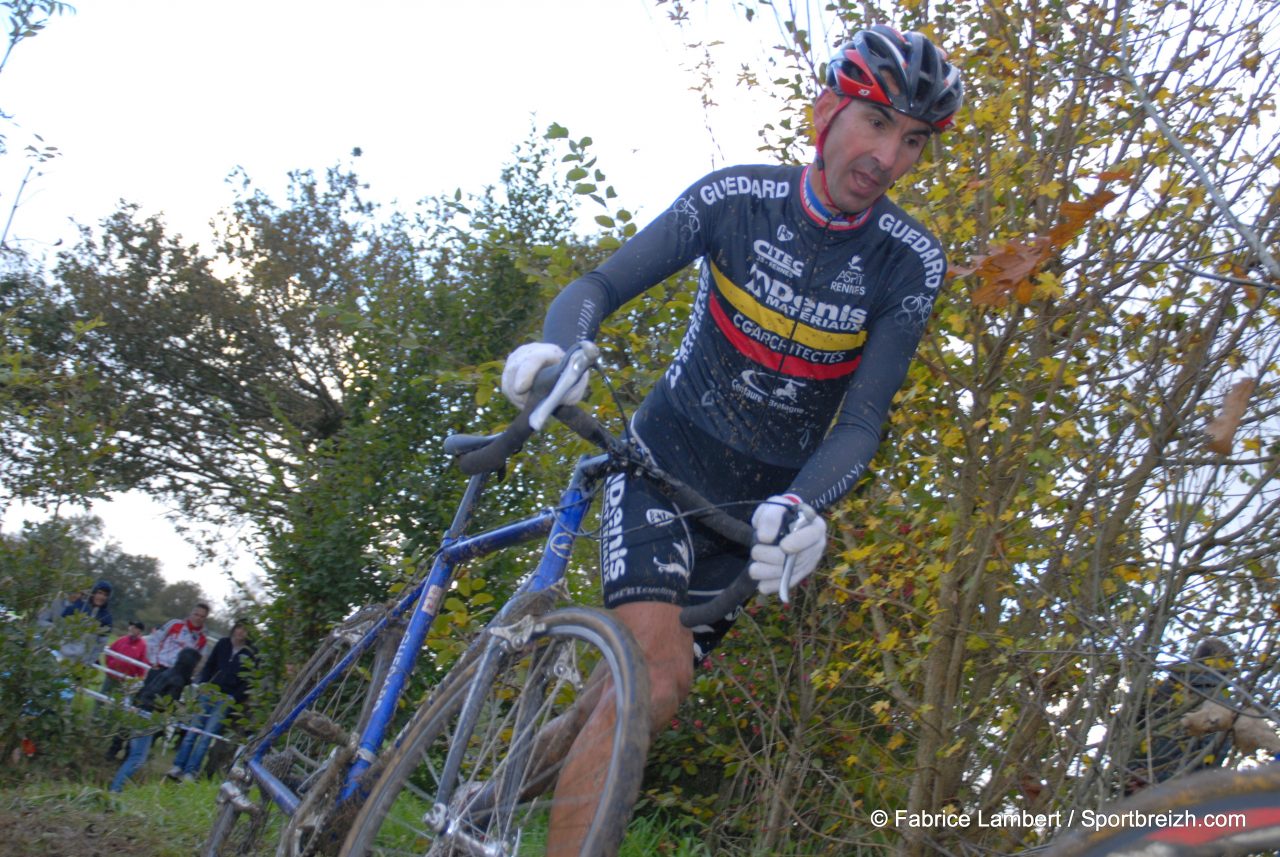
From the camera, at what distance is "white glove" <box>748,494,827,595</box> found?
2.42 metres

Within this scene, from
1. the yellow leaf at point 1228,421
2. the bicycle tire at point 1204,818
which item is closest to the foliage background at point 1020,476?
the yellow leaf at point 1228,421

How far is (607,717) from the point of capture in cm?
245

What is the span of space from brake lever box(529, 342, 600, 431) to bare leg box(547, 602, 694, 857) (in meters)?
0.55

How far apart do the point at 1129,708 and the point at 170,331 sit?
2131 cm

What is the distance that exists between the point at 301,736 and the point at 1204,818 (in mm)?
3125

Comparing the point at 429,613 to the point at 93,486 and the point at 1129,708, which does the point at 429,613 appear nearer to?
the point at 1129,708

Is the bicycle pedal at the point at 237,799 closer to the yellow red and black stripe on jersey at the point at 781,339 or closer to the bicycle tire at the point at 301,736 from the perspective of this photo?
the bicycle tire at the point at 301,736

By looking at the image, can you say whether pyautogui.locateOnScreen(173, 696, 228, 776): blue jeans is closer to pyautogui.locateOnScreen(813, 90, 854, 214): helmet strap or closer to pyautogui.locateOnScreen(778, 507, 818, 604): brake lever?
pyautogui.locateOnScreen(813, 90, 854, 214): helmet strap

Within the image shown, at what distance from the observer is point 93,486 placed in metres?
7.64

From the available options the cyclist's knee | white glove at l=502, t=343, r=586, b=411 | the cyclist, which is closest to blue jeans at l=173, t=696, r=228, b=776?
the cyclist

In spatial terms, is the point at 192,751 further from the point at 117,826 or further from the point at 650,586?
the point at 650,586

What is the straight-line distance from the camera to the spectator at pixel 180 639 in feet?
38.2

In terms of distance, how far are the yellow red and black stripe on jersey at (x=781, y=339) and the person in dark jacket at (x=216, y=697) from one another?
12.6 ft

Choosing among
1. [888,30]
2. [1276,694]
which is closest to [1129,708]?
[1276,694]
